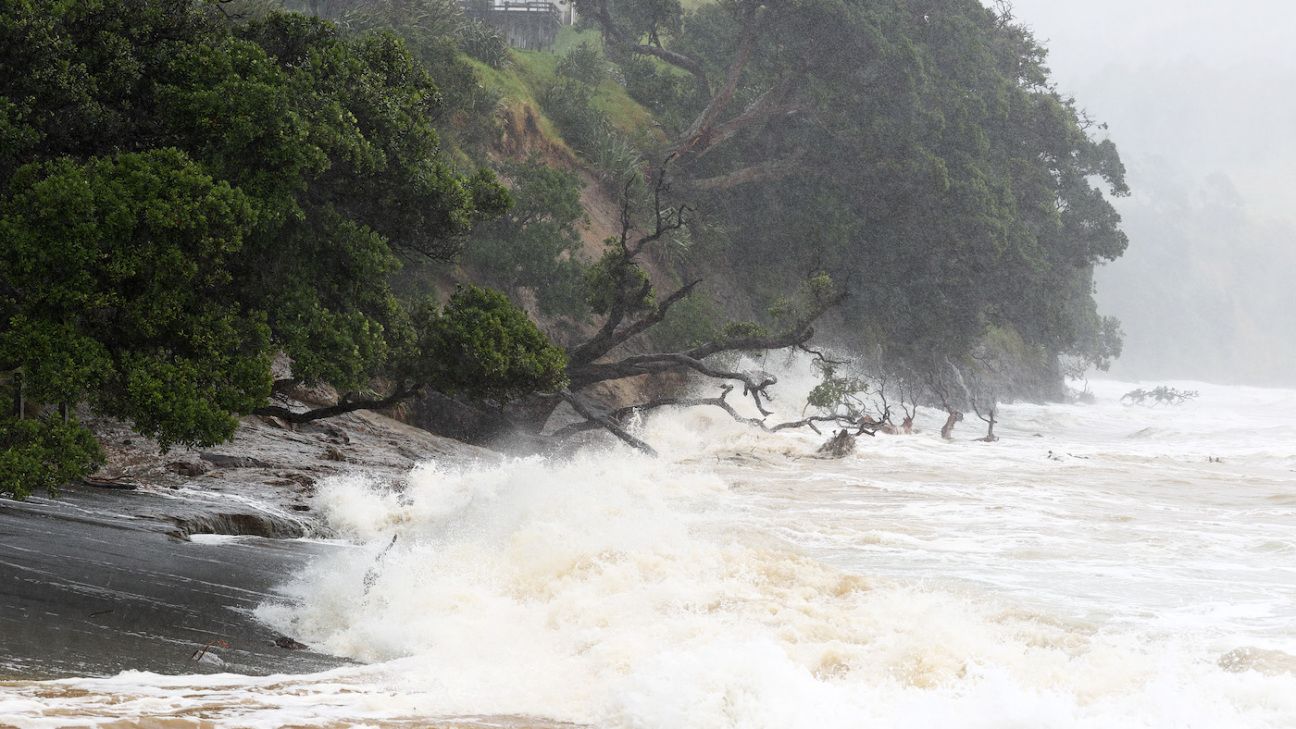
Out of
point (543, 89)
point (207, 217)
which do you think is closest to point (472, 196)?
point (207, 217)

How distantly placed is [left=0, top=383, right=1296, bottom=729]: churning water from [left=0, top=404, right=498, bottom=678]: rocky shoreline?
0.47 m

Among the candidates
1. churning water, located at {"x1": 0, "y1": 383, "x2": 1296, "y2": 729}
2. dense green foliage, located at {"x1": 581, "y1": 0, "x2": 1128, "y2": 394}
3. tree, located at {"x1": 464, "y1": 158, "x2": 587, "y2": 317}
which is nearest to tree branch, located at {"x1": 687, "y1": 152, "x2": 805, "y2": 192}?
dense green foliage, located at {"x1": 581, "y1": 0, "x2": 1128, "y2": 394}

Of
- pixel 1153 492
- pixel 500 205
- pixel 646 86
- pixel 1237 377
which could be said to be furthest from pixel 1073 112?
pixel 1237 377

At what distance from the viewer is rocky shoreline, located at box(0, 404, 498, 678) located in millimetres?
7668

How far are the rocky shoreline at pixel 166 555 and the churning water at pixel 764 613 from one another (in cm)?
47

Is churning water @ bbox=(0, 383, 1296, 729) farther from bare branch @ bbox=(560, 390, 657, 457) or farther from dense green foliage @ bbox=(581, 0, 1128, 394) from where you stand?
dense green foliage @ bbox=(581, 0, 1128, 394)

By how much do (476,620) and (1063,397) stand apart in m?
59.1

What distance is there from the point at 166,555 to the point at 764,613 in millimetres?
5498

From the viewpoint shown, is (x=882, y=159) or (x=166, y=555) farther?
(x=882, y=159)

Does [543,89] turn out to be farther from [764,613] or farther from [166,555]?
[764,613]

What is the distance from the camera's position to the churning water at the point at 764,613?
21.6 ft

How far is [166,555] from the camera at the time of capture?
10.8 meters

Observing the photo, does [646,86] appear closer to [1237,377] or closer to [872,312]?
[872,312]

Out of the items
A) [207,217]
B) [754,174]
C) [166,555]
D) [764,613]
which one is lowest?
[166,555]
